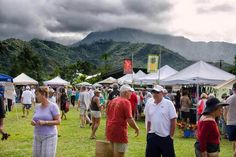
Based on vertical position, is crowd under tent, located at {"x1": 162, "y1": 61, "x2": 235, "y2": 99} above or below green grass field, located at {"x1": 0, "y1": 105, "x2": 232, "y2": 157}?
above

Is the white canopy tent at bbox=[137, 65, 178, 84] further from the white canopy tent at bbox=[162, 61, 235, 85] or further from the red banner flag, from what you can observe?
the white canopy tent at bbox=[162, 61, 235, 85]

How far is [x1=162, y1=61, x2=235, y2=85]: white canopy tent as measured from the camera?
1833 centimetres

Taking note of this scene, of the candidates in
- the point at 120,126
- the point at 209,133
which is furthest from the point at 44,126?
the point at 209,133

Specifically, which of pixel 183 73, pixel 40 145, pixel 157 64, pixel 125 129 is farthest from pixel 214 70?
pixel 40 145

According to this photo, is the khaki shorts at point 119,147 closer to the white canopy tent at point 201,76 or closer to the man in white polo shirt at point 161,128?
the man in white polo shirt at point 161,128

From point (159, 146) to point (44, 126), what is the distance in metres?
1.82

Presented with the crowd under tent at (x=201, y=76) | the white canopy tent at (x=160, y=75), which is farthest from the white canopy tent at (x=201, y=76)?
the white canopy tent at (x=160, y=75)

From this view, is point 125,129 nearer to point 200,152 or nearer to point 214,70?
point 200,152

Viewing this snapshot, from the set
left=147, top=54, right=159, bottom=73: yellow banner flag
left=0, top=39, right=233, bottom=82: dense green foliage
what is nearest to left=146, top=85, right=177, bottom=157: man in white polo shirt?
left=147, top=54, right=159, bottom=73: yellow banner flag

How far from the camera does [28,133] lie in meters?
15.0

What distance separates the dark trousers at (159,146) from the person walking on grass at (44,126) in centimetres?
150

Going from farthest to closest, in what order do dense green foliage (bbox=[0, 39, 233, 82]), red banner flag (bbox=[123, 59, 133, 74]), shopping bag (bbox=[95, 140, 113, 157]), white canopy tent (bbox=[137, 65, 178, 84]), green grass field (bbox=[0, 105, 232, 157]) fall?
1. dense green foliage (bbox=[0, 39, 233, 82])
2. red banner flag (bbox=[123, 59, 133, 74])
3. white canopy tent (bbox=[137, 65, 178, 84])
4. green grass field (bbox=[0, 105, 232, 157])
5. shopping bag (bbox=[95, 140, 113, 157])

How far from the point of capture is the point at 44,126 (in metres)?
6.20

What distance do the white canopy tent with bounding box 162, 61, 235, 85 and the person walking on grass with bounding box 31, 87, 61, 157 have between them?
12812 millimetres
